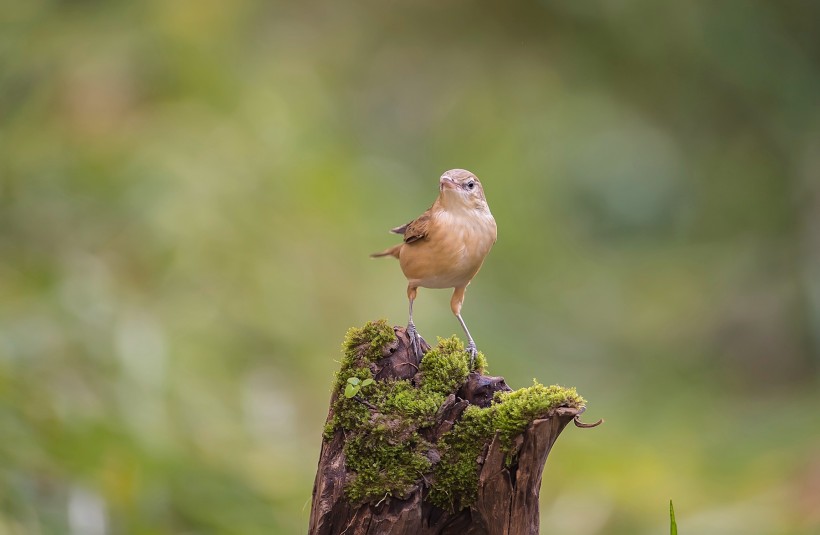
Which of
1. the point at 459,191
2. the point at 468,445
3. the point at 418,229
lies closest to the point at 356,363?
the point at 468,445

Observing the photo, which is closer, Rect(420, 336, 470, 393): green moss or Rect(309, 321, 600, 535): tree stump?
Rect(309, 321, 600, 535): tree stump

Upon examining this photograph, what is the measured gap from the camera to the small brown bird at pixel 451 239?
2.67 meters

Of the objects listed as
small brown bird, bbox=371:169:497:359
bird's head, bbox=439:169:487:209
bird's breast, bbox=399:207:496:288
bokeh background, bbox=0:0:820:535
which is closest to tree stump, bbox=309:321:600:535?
small brown bird, bbox=371:169:497:359

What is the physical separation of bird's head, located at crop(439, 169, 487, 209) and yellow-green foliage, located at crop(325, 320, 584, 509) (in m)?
0.48

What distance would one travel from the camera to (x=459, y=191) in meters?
2.78

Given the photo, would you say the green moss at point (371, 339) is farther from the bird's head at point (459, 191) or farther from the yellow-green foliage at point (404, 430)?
the bird's head at point (459, 191)

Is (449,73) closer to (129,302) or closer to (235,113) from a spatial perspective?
(235,113)

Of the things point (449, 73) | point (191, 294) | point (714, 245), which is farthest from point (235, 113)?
point (714, 245)

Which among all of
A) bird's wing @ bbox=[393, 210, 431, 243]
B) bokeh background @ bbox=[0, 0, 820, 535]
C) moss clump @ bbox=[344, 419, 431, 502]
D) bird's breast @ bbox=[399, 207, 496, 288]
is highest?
bokeh background @ bbox=[0, 0, 820, 535]

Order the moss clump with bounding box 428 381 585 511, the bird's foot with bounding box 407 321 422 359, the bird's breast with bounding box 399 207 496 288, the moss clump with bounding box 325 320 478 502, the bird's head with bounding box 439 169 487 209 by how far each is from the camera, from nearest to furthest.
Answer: the moss clump with bounding box 428 381 585 511 → the moss clump with bounding box 325 320 478 502 → the bird's foot with bounding box 407 321 422 359 → the bird's breast with bounding box 399 207 496 288 → the bird's head with bounding box 439 169 487 209

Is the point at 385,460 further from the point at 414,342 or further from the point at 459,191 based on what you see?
the point at 459,191

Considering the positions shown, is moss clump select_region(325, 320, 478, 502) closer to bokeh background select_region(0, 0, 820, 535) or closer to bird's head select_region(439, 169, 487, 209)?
bird's head select_region(439, 169, 487, 209)

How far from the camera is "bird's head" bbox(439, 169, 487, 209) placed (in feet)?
9.08

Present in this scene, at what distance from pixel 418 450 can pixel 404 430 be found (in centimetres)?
6
